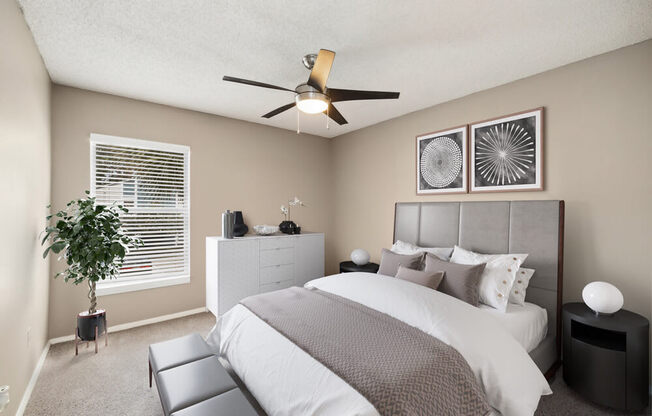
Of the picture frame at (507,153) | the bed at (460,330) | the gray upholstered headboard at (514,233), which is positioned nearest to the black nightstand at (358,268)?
the gray upholstered headboard at (514,233)

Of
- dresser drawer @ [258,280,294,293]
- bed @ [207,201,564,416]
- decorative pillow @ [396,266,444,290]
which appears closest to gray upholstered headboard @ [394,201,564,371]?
bed @ [207,201,564,416]

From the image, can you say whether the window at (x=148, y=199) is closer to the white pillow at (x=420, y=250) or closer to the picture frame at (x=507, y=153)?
the white pillow at (x=420, y=250)

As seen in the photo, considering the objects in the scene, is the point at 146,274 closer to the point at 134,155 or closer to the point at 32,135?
the point at 134,155

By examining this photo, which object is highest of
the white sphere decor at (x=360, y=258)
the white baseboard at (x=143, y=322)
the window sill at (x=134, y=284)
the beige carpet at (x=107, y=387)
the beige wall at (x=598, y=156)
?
the beige wall at (x=598, y=156)

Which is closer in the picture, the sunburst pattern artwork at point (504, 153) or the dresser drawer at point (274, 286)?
the sunburst pattern artwork at point (504, 153)

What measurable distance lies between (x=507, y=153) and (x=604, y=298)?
1521 mm

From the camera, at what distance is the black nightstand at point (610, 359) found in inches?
79.0

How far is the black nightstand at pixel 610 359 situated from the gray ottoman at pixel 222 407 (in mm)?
2354

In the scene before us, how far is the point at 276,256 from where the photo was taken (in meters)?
3.99

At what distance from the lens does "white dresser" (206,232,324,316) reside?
3.54 metres

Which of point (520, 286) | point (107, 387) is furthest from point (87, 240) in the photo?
point (520, 286)

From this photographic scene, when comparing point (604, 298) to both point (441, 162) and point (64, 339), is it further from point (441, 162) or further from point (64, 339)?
point (64, 339)

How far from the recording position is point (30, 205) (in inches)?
92.4

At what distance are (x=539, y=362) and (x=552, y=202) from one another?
1.34 meters
